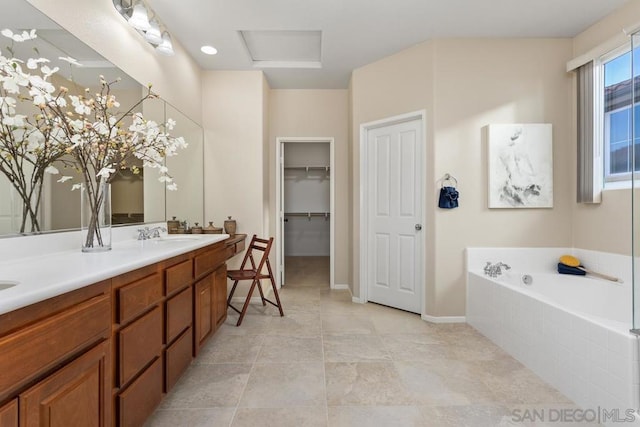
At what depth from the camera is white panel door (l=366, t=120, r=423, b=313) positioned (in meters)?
3.22

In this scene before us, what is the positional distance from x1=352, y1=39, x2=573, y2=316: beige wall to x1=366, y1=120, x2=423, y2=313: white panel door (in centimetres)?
24

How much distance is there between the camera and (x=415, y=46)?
3.12m

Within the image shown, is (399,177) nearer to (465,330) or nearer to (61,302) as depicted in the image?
(465,330)

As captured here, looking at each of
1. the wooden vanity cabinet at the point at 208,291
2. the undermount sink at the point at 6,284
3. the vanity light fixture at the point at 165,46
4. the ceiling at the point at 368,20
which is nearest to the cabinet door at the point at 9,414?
the undermount sink at the point at 6,284

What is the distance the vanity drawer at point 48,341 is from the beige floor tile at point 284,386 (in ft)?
3.32

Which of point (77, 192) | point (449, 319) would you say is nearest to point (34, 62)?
point (77, 192)

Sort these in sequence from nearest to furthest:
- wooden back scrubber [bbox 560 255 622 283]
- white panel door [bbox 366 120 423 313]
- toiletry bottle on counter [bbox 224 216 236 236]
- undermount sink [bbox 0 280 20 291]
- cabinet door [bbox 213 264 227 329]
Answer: undermount sink [bbox 0 280 20 291] → cabinet door [bbox 213 264 227 329] → wooden back scrubber [bbox 560 255 622 283] → white panel door [bbox 366 120 423 313] → toiletry bottle on counter [bbox 224 216 236 236]

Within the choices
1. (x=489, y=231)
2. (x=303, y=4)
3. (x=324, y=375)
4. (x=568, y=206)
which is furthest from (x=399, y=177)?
(x=324, y=375)

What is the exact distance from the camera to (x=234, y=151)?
3660 millimetres

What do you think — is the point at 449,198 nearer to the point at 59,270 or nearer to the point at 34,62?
the point at 59,270

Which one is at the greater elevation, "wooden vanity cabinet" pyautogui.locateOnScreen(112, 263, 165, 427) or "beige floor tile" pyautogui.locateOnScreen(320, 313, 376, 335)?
"wooden vanity cabinet" pyautogui.locateOnScreen(112, 263, 165, 427)

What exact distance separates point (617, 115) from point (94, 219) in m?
3.89

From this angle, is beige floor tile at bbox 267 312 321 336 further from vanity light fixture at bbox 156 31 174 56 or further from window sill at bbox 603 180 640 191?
window sill at bbox 603 180 640 191

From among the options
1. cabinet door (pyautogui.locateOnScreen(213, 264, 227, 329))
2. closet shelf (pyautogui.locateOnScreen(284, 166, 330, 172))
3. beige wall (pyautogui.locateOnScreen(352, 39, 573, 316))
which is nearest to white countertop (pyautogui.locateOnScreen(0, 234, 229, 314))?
cabinet door (pyautogui.locateOnScreen(213, 264, 227, 329))
